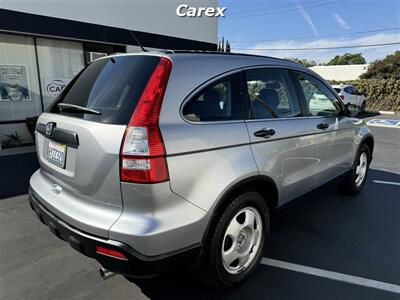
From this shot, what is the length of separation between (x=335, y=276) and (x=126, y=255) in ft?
6.19

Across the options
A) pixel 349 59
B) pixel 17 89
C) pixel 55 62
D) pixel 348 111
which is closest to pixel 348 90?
pixel 348 111

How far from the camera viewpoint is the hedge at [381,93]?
1875cm

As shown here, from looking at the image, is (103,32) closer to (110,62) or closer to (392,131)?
(110,62)

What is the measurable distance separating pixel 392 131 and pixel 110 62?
12316 mm

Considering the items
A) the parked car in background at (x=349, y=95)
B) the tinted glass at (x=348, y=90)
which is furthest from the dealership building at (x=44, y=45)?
the tinted glass at (x=348, y=90)

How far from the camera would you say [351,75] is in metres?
45.1

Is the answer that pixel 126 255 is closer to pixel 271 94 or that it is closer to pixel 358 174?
pixel 271 94

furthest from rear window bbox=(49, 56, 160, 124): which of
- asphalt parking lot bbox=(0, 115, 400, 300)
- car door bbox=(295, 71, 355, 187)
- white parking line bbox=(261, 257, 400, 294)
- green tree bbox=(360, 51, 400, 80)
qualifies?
green tree bbox=(360, 51, 400, 80)

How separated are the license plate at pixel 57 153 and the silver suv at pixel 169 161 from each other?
0.01 metres

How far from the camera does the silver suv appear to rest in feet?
6.09

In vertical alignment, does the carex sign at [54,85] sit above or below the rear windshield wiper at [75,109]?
above

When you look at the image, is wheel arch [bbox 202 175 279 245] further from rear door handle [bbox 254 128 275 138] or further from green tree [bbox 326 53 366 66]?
green tree [bbox 326 53 366 66]

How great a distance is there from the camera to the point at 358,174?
4680 millimetres

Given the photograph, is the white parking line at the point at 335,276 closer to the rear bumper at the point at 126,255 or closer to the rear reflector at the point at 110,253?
the rear bumper at the point at 126,255
